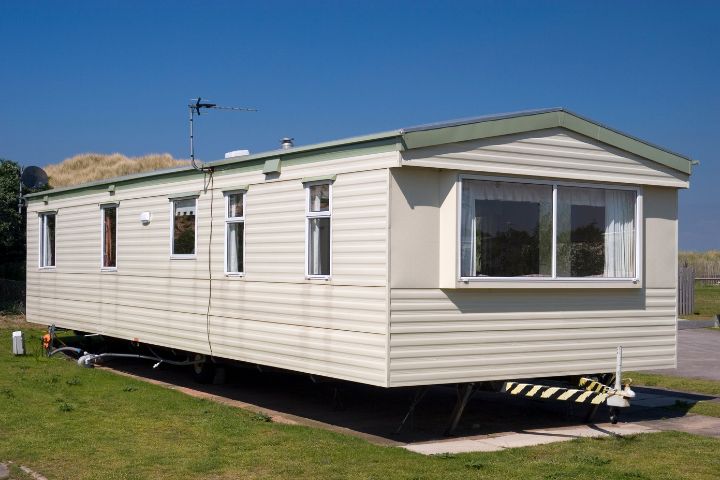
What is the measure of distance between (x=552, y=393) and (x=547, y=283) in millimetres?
1222

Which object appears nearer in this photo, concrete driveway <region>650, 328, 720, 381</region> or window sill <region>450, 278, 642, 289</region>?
window sill <region>450, 278, 642, 289</region>

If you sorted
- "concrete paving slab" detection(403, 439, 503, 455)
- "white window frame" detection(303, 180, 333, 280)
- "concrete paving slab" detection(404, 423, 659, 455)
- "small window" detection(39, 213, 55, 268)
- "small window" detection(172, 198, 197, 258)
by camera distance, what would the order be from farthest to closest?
1. "small window" detection(39, 213, 55, 268)
2. "small window" detection(172, 198, 197, 258)
3. "white window frame" detection(303, 180, 333, 280)
4. "concrete paving slab" detection(404, 423, 659, 455)
5. "concrete paving slab" detection(403, 439, 503, 455)

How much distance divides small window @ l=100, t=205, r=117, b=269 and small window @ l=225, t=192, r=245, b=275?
3.77m

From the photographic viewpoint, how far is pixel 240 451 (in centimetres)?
931

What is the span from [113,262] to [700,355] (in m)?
11.9

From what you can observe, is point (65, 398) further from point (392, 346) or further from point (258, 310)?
point (392, 346)

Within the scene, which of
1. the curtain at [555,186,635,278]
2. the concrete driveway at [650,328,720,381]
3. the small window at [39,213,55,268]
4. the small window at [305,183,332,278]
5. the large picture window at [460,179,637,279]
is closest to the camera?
the large picture window at [460,179,637,279]

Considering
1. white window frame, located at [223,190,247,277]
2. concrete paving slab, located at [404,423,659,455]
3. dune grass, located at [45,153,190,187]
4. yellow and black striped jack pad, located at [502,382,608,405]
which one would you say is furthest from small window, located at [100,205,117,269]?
dune grass, located at [45,153,190,187]

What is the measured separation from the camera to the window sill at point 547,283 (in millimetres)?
10203

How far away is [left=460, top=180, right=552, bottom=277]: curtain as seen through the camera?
1028 cm

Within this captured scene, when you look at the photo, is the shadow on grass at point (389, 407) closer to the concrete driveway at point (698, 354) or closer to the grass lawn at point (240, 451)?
the grass lawn at point (240, 451)

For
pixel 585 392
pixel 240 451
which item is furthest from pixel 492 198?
pixel 240 451

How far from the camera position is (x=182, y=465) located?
8.69 metres

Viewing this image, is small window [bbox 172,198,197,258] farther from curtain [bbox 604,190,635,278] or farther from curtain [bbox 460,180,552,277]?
curtain [bbox 604,190,635,278]
